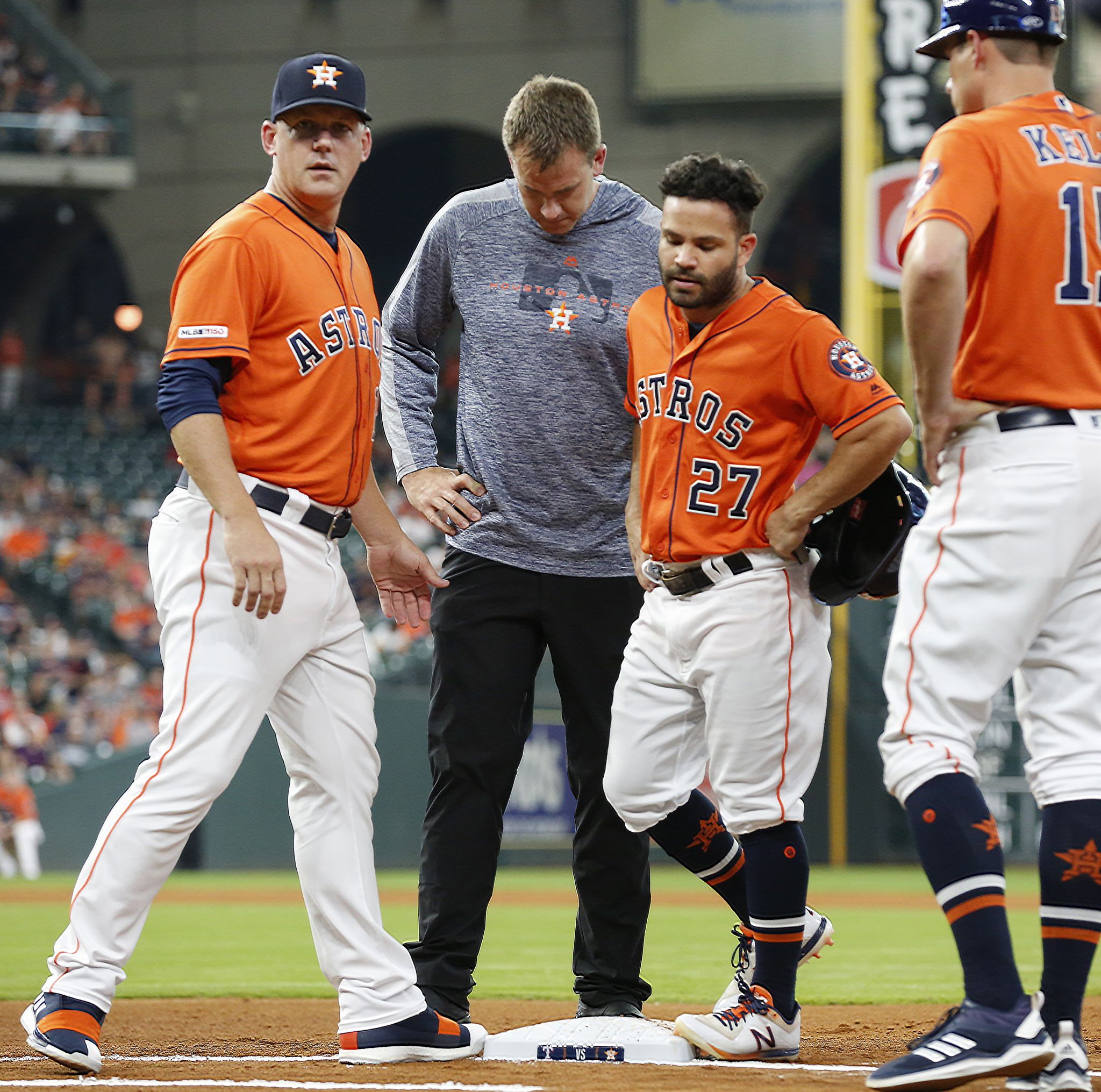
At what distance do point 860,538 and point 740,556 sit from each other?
0.91 feet

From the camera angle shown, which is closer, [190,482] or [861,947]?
[190,482]

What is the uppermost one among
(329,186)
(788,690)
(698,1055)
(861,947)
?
(329,186)

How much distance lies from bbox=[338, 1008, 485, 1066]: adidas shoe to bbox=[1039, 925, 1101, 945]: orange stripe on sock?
1.36 m

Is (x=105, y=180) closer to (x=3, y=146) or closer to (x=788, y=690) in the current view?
(x=3, y=146)

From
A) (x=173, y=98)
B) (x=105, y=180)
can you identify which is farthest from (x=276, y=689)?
(x=173, y=98)

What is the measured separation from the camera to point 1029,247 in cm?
299

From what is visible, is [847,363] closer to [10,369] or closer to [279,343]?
[279,343]

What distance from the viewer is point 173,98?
23.1 meters

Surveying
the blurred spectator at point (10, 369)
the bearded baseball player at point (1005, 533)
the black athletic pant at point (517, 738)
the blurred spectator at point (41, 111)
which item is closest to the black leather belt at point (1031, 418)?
the bearded baseball player at point (1005, 533)

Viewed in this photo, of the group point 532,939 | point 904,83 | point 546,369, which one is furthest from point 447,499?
point 904,83

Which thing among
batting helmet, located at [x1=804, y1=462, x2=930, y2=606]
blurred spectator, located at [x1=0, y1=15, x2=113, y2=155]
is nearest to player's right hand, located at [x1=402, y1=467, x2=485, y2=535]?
batting helmet, located at [x1=804, y1=462, x2=930, y2=606]

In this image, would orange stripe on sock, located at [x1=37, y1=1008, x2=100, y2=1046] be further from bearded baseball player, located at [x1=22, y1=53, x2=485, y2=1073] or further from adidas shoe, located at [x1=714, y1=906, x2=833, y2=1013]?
adidas shoe, located at [x1=714, y1=906, x2=833, y2=1013]

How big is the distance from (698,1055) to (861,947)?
4.09m

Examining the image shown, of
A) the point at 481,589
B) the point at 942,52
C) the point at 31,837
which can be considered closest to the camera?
the point at 942,52
